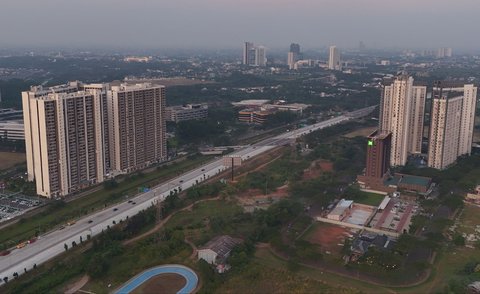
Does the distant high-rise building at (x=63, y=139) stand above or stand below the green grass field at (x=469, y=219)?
above

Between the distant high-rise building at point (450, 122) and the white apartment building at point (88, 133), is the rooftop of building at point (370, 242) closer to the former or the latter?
the distant high-rise building at point (450, 122)

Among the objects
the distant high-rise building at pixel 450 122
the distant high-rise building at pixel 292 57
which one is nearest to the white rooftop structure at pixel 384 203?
the distant high-rise building at pixel 450 122

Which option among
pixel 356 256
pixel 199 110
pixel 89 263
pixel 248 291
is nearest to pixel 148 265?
pixel 89 263

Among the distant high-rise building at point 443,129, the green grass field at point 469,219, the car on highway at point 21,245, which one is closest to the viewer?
the car on highway at point 21,245

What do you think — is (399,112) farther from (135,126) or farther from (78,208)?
(78,208)

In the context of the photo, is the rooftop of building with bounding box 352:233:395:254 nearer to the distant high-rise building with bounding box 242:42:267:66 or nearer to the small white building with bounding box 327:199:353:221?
the small white building with bounding box 327:199:353:221

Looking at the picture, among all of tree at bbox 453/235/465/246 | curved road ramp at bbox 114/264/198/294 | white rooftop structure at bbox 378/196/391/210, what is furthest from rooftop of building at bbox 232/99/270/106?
curved road ramp at bbox 114/264/198/294
